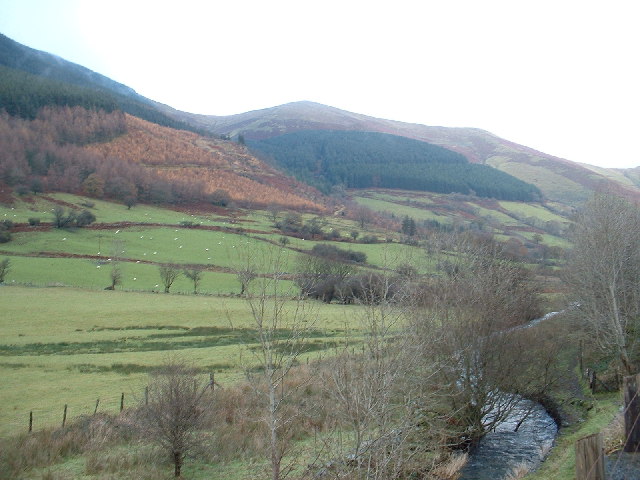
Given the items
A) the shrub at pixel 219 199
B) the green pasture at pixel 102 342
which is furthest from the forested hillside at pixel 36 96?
the green pasture at pixel 102 342

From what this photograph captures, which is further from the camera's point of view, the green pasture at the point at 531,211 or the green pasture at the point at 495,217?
the green pasture at the point at 531,211

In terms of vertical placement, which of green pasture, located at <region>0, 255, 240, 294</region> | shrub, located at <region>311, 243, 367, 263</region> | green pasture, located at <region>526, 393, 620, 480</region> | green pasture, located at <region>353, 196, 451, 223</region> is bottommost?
green pasture, located at <region>0, 255, 240, 294</region>

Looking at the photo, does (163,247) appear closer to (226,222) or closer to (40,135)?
(226,222)

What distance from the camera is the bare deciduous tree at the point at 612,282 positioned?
1003 inches

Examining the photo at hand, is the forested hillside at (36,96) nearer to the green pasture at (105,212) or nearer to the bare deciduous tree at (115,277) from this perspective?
the green pasture at (105,212)

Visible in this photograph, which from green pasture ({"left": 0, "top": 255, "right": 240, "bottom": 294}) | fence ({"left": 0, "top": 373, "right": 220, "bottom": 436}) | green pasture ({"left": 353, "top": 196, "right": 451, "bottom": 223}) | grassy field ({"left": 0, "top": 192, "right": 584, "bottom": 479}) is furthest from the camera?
green pasture ({"left": 353, "top": 196, "right": 451, "bottom": 223})

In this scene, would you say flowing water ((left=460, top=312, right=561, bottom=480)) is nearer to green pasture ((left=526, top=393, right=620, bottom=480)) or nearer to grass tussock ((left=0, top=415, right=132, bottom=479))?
green pasture ((left=526, top=393, right=620, bottom=480))

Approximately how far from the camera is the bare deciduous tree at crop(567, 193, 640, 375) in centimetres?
2548

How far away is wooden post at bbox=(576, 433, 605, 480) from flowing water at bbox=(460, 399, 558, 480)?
14.1m

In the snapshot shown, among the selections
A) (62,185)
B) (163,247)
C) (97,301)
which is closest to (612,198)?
(97,301)

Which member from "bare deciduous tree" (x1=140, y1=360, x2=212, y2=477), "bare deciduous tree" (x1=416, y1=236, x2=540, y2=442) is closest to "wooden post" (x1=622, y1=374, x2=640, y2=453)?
"bare deciduous tree" (x1=416, y1=236, x2=540, y2=442)

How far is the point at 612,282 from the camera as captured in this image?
25.4 metres

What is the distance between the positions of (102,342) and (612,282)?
117 ft

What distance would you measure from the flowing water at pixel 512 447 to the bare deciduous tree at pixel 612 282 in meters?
5.72
